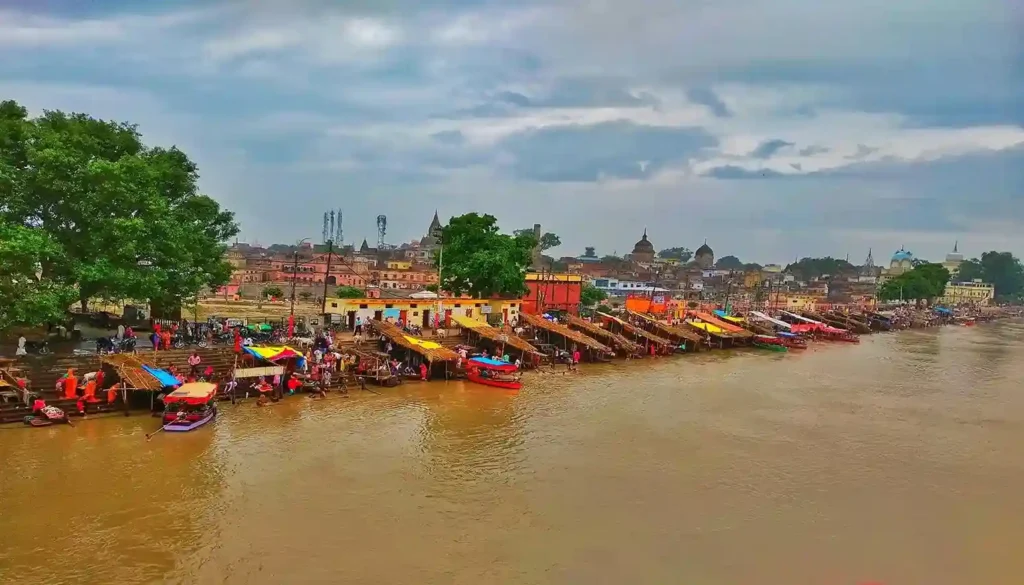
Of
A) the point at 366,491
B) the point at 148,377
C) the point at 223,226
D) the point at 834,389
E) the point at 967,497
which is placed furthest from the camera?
the point at 834,389

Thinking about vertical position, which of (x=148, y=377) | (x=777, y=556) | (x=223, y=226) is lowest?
(x=777, y=556)

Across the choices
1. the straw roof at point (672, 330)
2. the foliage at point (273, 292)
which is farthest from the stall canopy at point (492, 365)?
the foliage at point (273, 292)

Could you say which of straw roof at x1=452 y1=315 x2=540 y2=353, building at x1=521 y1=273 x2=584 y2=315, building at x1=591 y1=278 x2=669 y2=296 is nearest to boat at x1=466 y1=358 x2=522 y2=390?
straw roof at x1=452 y1=315 x2=540 y2=353

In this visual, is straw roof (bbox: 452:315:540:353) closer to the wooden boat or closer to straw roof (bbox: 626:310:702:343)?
straw roof (bbox: 626:310:702:343)

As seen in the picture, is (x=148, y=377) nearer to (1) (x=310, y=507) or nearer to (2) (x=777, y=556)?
(1) (x=310, y=507)

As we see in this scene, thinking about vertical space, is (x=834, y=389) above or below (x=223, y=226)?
below

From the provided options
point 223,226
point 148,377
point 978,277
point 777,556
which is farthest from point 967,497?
point 978,277
